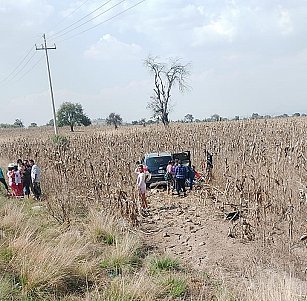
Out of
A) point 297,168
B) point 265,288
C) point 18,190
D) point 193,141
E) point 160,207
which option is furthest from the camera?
point 193,141

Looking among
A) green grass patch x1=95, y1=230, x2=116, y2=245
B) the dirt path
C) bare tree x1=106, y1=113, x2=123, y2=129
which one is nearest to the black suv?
the dirt path

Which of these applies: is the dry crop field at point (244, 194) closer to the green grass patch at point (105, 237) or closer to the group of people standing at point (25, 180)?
the group of people standing at point (25, 180)

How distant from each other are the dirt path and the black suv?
2.56m

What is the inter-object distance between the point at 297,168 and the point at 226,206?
236 centimetres

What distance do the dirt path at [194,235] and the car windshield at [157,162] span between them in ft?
9.37

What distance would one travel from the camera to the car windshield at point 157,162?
692 inches

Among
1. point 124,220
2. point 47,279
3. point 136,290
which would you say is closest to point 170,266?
point 136,290

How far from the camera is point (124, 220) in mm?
11375

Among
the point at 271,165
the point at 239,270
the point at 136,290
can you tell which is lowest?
the point at 239,270

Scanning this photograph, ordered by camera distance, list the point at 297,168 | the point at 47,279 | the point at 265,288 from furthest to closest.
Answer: the point at 297,168 → the point at 47,279 → the point at 265,288

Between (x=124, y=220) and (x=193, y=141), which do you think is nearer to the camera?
(x=124, y=220)

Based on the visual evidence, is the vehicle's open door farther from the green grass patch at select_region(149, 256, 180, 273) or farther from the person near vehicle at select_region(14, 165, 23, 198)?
the green grass patch at select_region(149, 256, 180, 273)

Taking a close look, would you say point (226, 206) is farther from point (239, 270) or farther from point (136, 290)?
point (136, 290)

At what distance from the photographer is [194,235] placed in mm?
10984
